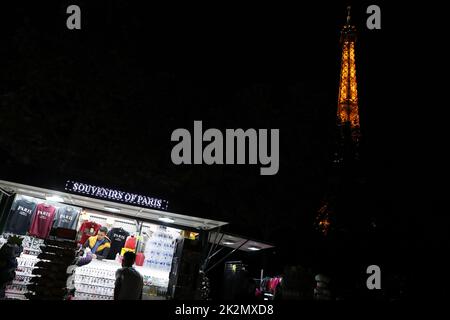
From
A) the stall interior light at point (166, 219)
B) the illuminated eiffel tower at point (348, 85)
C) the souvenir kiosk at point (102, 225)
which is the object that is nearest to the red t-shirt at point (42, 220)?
the souvenir kiosk at point (102, 225)

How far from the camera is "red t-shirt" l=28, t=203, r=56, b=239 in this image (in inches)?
372

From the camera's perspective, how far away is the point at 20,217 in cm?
940

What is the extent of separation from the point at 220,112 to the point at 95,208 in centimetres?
1299

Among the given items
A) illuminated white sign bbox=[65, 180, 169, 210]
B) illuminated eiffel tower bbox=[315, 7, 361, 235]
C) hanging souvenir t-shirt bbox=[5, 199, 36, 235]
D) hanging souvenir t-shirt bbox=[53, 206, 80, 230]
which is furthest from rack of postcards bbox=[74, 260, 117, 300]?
illuminated eiffel tower bbox=[315, 7, 361, 235]

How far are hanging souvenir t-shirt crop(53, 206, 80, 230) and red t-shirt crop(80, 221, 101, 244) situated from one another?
0.24 metres

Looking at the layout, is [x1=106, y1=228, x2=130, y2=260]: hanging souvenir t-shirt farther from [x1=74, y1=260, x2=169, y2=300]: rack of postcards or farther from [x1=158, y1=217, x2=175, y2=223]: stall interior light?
[x1=158, y1=217, x2=175, y2=223]: stall interior light

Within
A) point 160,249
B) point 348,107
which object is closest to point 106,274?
point 160,249

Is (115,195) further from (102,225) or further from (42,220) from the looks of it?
(42,220)

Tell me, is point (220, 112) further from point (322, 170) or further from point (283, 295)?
point (283, 295)

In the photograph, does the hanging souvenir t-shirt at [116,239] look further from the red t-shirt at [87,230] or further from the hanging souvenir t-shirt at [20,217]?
the hanging souvenir t-shirt at [20,217]

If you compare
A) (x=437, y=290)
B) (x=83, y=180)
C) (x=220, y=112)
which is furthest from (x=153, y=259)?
(x=437, y=290)

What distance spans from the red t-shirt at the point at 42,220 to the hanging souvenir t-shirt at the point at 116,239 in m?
1.73

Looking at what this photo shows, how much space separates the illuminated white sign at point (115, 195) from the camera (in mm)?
8625

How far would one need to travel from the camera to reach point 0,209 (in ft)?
30.5
